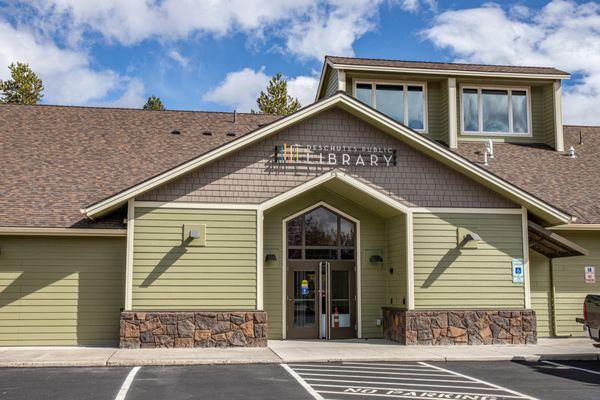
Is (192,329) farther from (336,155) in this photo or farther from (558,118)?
(558,118)

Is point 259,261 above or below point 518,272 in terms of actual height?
above

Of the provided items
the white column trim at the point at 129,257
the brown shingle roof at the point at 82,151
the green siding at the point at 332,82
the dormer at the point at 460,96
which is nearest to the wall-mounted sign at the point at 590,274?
the dormer at the point at 460,96

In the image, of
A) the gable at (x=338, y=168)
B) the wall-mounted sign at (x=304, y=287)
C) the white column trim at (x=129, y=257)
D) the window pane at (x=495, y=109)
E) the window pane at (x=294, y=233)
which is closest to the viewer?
the white column trim at (x=129, y=257)

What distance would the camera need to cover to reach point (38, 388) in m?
10.5

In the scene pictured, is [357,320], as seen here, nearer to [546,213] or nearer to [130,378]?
[546,213]

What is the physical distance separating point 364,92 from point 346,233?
5.43 meters

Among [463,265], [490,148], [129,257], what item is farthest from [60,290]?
[490,148]

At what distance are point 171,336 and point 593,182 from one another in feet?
43.5

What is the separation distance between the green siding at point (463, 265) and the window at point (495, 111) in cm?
590

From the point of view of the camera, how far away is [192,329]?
15.6 metres

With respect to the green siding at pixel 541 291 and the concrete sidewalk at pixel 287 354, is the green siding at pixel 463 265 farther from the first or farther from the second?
the green siding at pixel 541 291

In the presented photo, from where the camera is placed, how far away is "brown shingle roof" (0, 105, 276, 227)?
16578 millimetres

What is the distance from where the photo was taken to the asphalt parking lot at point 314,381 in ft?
33.0

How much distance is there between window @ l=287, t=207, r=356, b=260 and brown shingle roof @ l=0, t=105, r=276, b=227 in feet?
12.7
